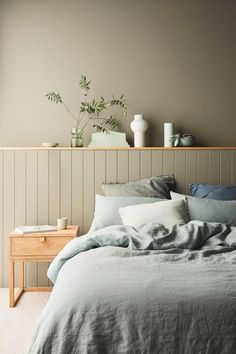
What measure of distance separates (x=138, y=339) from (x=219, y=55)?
3.24 metres

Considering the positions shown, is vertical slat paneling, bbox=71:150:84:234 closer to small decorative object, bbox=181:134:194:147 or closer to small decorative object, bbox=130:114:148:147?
small decorative object, bbox=130:114:148:147

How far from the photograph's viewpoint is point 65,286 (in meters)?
2.48

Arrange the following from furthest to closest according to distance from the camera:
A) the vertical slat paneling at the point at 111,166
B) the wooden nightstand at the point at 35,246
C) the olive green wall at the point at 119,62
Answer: the olive green wall at the point at 119,62 → the vertical slat paneling at the point at 111,166 → the wooden nightstand at the point at 35,246

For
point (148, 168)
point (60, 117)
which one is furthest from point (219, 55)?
point (60, 117)

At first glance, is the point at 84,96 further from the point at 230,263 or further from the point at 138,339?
the point at 138,339

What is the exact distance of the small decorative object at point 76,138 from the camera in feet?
15.0

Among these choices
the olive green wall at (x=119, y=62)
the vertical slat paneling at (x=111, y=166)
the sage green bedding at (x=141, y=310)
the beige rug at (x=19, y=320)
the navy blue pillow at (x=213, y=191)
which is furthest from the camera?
the olive green wall at (x=119, y=62)

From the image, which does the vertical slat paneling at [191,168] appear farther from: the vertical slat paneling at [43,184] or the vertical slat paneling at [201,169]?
the vertical slat paneling at [43,184]

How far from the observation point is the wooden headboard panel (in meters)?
4.53

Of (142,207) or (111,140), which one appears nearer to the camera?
(142,207)

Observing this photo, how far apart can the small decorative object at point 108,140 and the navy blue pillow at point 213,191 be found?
79 centimetres

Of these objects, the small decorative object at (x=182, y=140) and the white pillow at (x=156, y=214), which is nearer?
the white pillow at (x=156, y=214)

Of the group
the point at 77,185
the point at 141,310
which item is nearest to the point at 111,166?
the point at 77,185

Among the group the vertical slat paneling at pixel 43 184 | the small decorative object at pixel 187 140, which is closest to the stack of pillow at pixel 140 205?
the small decorative object at pixel 187 140
